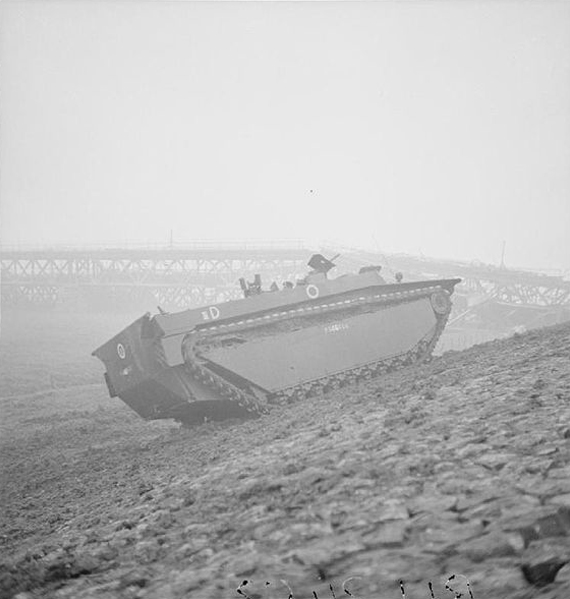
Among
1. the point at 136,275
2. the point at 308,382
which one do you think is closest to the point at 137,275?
the point at 136,275

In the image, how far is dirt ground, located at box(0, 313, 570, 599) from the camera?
7.57ft

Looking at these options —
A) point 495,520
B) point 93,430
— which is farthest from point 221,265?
point 495,520

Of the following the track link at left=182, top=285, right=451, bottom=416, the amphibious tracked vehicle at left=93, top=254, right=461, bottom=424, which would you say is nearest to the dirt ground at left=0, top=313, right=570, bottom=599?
the track link at left=182, top=285, right=451, bottom=416

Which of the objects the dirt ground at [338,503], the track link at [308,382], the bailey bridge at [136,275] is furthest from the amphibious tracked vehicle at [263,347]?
the bailey bridge at [136,275]

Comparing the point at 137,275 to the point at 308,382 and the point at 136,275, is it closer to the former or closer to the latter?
the point at 136,275

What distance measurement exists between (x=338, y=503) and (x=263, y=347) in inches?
204

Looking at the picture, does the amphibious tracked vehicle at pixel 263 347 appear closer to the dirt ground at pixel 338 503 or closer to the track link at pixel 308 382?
the track link at pixel 308 382

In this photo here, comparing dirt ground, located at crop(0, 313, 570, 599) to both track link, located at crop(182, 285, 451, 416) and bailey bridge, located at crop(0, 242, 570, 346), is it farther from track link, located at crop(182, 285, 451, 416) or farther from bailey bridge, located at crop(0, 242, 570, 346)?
bailey bridge, located at crop(0, 242, 570, 346)

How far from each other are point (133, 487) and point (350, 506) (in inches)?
120

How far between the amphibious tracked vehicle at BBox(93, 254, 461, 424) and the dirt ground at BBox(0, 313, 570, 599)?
1.02 meters

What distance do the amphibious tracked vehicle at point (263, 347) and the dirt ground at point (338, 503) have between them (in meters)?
1.02

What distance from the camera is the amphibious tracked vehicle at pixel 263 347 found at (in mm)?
7773

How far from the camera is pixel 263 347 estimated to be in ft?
27.0

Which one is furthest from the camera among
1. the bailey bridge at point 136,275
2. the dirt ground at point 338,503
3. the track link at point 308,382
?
the bailey bridge at point 136,275
